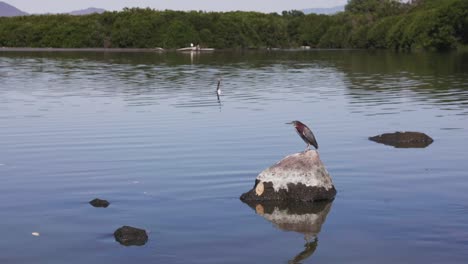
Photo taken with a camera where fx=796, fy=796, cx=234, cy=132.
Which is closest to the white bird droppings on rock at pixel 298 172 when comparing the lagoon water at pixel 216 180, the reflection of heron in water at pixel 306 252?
the lagoon water at pixel 216 180

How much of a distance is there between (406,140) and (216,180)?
905cm

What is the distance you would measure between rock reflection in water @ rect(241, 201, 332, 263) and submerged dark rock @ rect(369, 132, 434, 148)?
30.8 ft

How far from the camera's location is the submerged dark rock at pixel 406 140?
26875 mm

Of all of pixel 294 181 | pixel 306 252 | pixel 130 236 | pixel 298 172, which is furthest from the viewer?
pixel 294 181

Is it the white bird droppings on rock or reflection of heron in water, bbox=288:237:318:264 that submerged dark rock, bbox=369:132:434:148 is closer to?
the white bird droppings on rock

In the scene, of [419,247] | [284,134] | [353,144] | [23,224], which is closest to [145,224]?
[23,224]

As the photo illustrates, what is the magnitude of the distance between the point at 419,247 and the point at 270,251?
2.75 metres

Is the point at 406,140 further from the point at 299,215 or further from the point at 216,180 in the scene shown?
the point at 299,215

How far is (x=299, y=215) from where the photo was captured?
56.4 feet

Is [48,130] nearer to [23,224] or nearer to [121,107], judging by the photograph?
[121,107]

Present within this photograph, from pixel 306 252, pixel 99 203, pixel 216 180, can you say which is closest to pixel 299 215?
pixel 306 252

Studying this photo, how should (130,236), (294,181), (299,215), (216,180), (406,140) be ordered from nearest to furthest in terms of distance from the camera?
(130,236) → (299,215) → (294,181) → (216,180) → (406,140)

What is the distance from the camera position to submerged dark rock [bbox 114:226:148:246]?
14852 millimetres

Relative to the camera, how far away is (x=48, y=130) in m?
32.1
